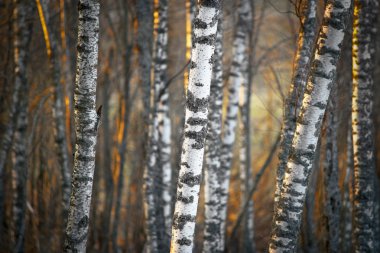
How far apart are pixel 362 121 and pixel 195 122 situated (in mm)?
3706

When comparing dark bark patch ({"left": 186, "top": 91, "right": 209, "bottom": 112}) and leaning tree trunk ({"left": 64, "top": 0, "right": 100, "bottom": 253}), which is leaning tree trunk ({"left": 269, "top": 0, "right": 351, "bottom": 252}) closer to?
dark bark patch ({"left": 186, "top": 91, "right": 209, "bottom": 112})

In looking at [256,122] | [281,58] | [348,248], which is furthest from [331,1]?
[256,122]

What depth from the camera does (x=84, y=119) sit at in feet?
17.4

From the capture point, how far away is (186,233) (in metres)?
4.99

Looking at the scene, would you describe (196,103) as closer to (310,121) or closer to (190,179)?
(190,179)

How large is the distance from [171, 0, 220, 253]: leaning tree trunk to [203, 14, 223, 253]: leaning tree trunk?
119 inches

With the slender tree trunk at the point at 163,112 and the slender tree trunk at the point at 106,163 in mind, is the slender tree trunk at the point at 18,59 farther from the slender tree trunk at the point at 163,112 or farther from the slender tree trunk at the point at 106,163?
the slender tree trunk at the point at 163,112

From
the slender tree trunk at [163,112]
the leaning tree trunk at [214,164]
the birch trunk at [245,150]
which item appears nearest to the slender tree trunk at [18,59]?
the slender tree trunk at [163,112]

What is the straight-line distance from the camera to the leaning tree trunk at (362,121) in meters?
7.00

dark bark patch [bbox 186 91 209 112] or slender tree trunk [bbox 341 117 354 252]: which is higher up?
dark bark patch [bbox 186 91 209 112]

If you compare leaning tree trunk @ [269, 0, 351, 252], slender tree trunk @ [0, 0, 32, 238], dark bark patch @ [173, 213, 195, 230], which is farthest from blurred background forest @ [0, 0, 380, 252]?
dark bark patch @ [173, 213, 195, 230]

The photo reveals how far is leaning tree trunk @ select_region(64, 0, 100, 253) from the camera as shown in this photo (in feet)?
17.0

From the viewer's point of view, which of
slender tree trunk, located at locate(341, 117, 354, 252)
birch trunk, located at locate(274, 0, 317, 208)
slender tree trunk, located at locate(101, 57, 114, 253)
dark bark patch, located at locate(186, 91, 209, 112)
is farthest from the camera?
slender tree trunk, located at locate(101, 57, 114, 253)

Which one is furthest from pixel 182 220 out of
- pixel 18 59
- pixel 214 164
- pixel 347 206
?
pixel 18 59
